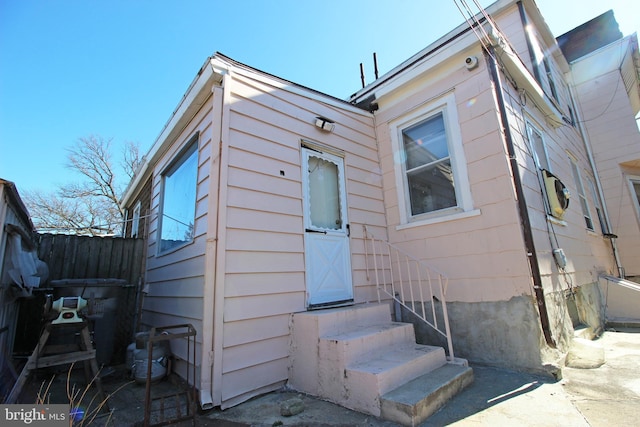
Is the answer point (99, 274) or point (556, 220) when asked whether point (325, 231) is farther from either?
point (99, 274)

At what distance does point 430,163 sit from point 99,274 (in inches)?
209

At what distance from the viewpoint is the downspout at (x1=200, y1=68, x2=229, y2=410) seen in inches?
89.4

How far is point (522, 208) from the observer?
295 centimetres

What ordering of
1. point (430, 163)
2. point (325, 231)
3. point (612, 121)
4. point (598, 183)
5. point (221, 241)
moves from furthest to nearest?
1. point (612, 121)
2. point (598, 183)
3. point (430, 163)
4. point (325, 231)
5. point (221, 241)

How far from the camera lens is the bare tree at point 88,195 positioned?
13.8 meters

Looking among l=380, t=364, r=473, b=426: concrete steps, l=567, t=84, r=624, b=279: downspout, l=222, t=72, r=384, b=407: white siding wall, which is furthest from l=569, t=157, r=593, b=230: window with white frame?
l=380, t=364, r=473, b=426: concrete steps

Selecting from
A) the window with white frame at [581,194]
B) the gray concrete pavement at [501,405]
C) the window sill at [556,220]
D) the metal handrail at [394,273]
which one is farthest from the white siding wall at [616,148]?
the metal handrail at [394,273]

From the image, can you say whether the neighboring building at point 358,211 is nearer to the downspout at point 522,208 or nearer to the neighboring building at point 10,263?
the downspout at point 522,208

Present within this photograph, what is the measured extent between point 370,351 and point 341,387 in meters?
0.41

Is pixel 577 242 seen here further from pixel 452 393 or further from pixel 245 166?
pixel 245 166

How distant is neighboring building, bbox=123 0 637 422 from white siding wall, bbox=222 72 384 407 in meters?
0.01

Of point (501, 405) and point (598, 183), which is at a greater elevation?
point (598, 183)

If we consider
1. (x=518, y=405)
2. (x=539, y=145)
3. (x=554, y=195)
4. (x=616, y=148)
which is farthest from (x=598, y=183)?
(x=518, y=405)

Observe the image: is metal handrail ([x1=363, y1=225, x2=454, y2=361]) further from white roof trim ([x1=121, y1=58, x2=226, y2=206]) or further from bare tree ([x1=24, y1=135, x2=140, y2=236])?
bare tree ([x1=24, y1=135, x2=140, y2=236])
